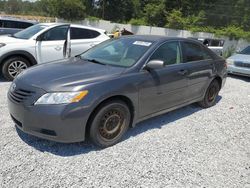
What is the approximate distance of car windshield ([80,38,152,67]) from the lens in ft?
14.1

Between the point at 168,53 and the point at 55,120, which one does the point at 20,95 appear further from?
the point at 168,53

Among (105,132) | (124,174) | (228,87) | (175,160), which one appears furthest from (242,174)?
(228,87)

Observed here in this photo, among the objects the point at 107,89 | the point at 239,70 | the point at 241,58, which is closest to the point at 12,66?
the point at 107,89

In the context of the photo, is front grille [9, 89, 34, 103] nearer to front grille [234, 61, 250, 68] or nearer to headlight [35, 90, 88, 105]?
headlight [35, 90, 88, 105]

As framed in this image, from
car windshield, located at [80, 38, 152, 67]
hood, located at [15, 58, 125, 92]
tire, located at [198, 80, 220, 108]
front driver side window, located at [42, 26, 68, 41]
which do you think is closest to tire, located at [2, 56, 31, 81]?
front driver side window, located at [42, 26, 68, 41]

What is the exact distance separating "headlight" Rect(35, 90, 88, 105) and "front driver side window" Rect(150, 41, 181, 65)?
146 cm

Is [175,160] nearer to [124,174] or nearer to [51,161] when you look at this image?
[124,174]

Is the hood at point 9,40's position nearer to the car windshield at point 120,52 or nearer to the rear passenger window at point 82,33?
the rear passenger window at point 82,33

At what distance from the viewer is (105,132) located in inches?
151

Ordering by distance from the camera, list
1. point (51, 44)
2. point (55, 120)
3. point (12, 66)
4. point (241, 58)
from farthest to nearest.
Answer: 1. point (241, 58)
2. point (51, 44)
3. point (12, 66)
4. point (55, 120)

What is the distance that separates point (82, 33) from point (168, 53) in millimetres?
4208

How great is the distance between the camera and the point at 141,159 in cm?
367

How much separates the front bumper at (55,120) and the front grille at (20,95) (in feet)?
0.24

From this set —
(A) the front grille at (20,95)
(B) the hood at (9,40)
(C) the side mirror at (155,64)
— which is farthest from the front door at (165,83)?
(B) the hood at (9,40)
